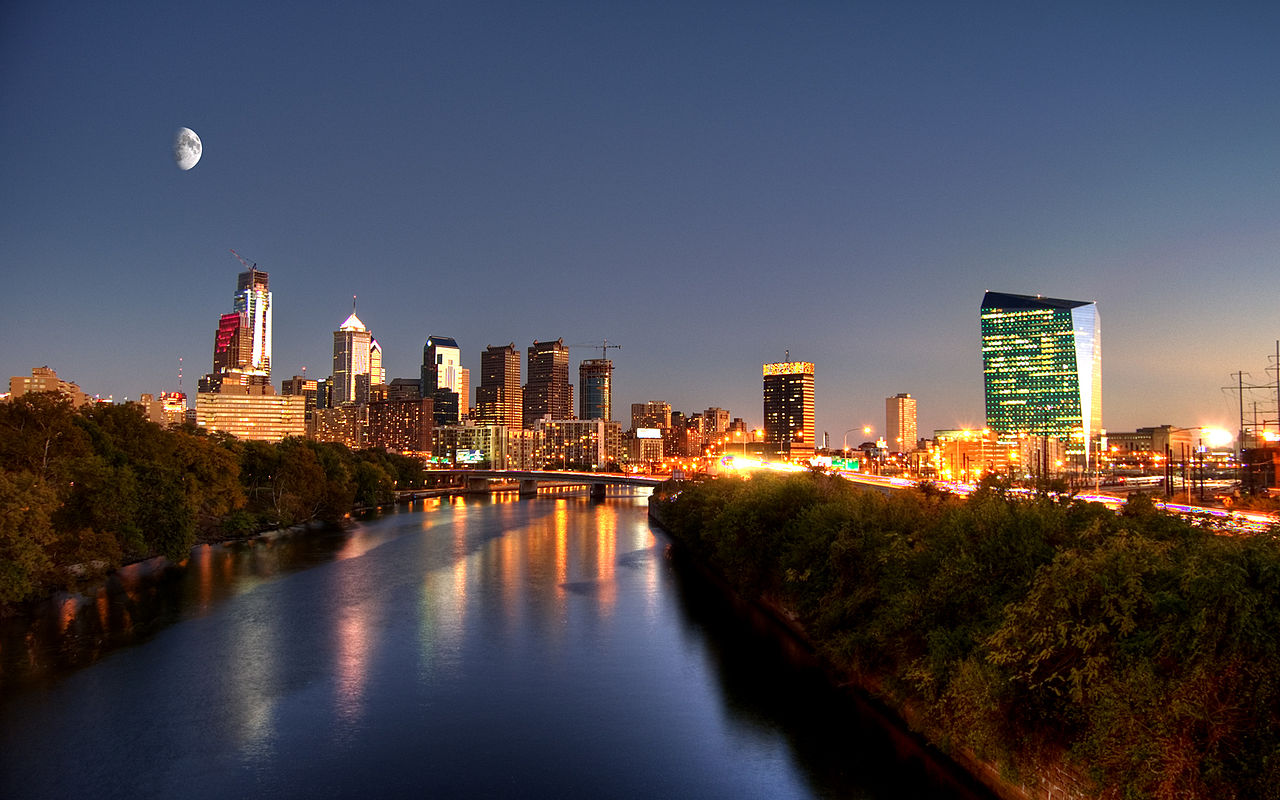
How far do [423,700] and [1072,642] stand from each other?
66.6 ft

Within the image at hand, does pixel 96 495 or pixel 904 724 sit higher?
pixel 96 495

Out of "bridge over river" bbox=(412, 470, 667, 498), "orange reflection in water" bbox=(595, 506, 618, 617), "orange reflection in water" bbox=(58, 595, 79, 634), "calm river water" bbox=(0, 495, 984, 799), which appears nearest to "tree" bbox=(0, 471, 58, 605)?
"orange reflection in water" bbox=(58, 595, 79, 634)

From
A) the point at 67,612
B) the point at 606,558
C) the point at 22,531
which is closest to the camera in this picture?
the point at 22,531

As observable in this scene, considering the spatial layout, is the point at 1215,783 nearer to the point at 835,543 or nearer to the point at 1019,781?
the point at 1019,781

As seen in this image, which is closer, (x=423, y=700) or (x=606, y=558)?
(x=423, y=700)

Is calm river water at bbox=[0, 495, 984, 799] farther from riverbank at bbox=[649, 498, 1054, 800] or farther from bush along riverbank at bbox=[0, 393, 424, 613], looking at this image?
bush along riverbank at bbox=[0, 393, 424, 613]

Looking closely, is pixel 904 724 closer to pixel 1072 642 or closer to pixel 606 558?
pixel 1072 642

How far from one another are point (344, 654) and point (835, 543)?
2001 cm

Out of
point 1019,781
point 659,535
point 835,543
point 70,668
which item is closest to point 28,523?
point 70,668

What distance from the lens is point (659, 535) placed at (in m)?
83.3

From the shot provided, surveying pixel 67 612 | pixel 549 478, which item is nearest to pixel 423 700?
pixel 67 612

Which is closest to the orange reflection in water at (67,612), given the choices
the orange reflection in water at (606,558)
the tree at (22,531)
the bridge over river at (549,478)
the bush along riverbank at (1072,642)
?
the tree at (22,531)

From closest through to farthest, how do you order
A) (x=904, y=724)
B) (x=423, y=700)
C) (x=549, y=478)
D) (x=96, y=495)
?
(x=904, y=724), (x=423, y=700), (x=96, y=495), (x=549, y=478)

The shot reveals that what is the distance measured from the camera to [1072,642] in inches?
664
